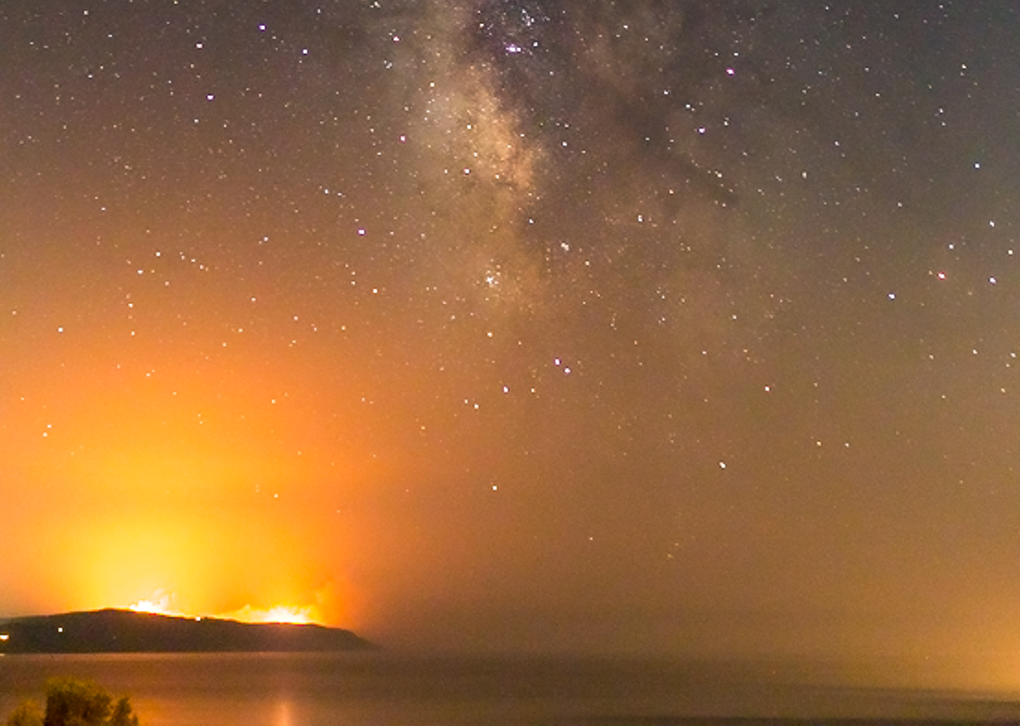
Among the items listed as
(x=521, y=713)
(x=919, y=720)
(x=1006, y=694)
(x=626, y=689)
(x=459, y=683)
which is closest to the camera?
(x=919, y=720)

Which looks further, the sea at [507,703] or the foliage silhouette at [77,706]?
the sea at [507,703]

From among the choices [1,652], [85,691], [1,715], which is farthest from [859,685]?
[1,652]

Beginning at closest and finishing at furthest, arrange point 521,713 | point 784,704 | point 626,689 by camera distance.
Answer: point 521,713 < point 784,704 < point 626,689

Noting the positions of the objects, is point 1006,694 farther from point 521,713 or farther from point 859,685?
point 521,713

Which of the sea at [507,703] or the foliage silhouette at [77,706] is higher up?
the foliage silhouette at [77,706]

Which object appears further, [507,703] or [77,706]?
[507,703]

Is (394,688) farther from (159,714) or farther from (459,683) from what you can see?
(159,714)

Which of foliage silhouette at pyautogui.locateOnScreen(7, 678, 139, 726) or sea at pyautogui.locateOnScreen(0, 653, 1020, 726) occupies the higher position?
foliage silhouette at pyautogui.locateOnScreen(7, 678, 139, 726)

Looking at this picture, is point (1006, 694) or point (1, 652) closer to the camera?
point (1006, 694)

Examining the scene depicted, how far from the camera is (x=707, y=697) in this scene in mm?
93125

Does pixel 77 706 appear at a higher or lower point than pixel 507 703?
higher

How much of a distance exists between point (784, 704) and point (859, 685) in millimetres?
35697

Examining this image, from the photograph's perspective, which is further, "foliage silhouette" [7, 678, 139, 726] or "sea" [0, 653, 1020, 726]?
"sea" [0, 653, 1020, 726]

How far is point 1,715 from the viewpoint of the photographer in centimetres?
5891
